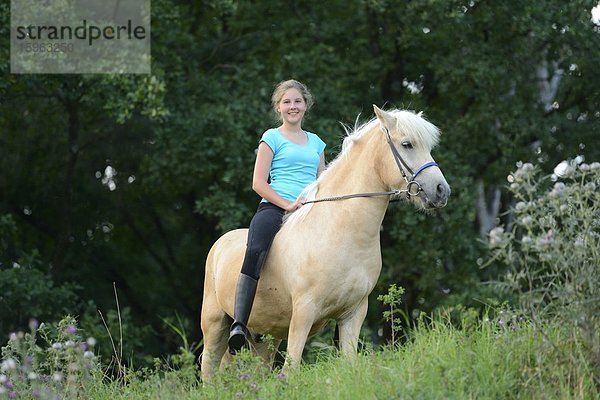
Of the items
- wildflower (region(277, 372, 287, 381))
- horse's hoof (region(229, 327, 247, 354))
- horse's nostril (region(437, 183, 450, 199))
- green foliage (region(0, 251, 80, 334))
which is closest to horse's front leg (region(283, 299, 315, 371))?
horse's hoof (region(229, 327, 247, 354))

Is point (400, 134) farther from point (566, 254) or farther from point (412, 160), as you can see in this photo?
point (566, 254)

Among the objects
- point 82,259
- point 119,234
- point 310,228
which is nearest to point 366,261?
point 310,228

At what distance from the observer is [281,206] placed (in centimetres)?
795

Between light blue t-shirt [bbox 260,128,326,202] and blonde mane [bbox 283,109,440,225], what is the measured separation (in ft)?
0.55

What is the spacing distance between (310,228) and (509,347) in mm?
2066

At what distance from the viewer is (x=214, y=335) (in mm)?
8953

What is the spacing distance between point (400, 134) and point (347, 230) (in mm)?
806

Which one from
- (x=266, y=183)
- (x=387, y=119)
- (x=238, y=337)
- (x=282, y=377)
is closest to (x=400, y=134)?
(x=387, y=119)

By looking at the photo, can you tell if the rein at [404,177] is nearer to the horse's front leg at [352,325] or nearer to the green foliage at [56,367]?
the horse's front leg at [352,325]

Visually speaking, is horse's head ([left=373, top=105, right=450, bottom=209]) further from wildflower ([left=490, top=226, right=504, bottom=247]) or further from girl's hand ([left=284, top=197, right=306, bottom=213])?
wildflower ([left=490, top=226, right=504, bottom=247])

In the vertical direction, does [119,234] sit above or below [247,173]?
below

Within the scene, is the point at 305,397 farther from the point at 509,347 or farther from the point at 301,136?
the point at 301,136

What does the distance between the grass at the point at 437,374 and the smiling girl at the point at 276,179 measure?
972 millimetres

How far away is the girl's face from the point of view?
8.07 metres
